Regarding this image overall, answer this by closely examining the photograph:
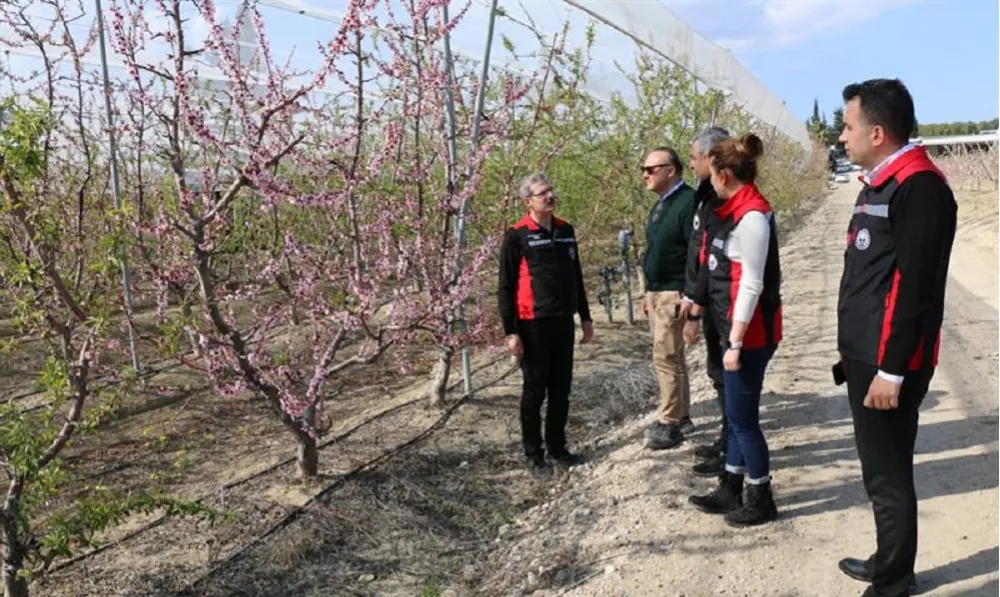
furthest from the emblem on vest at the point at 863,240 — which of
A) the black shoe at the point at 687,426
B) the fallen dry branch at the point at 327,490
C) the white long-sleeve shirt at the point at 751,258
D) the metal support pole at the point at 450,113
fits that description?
the fallen dry branch at the point at 327,490

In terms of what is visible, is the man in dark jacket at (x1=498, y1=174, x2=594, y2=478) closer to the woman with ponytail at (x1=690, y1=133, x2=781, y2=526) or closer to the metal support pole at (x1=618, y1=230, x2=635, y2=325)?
the woman with ponytail at (x1=690, y1=133, x2=781, y2=526)

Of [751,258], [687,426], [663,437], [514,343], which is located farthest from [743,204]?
[687,426]

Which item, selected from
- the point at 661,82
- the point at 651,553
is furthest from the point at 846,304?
the point at 661,82

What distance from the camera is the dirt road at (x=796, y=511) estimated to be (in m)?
2.96

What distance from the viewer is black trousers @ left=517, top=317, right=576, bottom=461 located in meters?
4.23

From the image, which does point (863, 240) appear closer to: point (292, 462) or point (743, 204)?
point (743, 204)

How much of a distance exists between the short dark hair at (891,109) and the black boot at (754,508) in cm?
159

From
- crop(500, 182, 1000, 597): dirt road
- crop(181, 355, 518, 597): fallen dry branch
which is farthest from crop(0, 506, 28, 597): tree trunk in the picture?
crop(500, 182, 1000, 597): dirt road

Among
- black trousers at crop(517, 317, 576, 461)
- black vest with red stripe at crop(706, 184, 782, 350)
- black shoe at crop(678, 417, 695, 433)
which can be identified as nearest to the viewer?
black vest with red stripe at crop(706, 184, 782, 350)

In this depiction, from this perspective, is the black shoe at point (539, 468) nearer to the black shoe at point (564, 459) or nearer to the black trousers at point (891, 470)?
the black shoe at point (564, 459)

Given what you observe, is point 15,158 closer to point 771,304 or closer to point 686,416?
point 771,304

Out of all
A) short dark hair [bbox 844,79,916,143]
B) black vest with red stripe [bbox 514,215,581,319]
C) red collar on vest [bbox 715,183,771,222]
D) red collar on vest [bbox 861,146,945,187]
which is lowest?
black vest with red stripe [bbox 514,215,581,319]

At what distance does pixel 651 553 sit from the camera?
10.7 ft

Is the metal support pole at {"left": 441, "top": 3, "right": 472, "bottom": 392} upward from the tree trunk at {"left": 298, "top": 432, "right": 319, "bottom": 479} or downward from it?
upward
